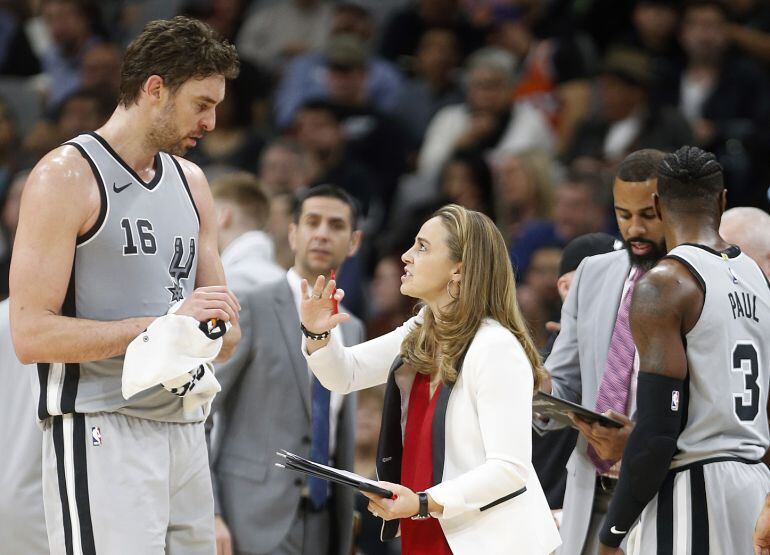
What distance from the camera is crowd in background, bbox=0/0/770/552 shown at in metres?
9.44

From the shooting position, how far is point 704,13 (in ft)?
33.3

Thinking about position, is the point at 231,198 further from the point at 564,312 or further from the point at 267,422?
the point at 564,312

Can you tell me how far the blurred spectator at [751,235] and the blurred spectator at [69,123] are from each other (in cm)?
700

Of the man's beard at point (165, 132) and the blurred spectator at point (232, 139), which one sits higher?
the blurred spectator at point (232, 139)

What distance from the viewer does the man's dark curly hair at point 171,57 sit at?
4.24 meters

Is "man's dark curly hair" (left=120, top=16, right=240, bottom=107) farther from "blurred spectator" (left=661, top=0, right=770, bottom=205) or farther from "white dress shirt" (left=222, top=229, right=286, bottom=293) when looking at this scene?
"blurred spectator" (left=661, top=0, right=770, bottom=205)

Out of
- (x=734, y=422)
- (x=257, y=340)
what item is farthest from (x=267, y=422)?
(x=734, y=422)

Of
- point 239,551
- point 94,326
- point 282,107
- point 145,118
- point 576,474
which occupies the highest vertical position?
point 282,107

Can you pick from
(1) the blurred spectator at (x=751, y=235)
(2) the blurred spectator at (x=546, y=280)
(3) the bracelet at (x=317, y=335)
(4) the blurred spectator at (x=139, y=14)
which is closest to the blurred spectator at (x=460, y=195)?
(2) the blurred spectator at (x=546, y=280)

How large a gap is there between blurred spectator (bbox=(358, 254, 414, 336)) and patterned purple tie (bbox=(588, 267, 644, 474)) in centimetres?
474

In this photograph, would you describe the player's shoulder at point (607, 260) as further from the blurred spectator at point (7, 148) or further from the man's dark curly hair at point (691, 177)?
the blurred spectator at point (7, 148)

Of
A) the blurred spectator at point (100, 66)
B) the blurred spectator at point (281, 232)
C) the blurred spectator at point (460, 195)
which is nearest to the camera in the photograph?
the blurred spectator at point (281, 232)

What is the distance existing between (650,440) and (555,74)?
7.30 meters

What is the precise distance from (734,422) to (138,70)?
234 cm
